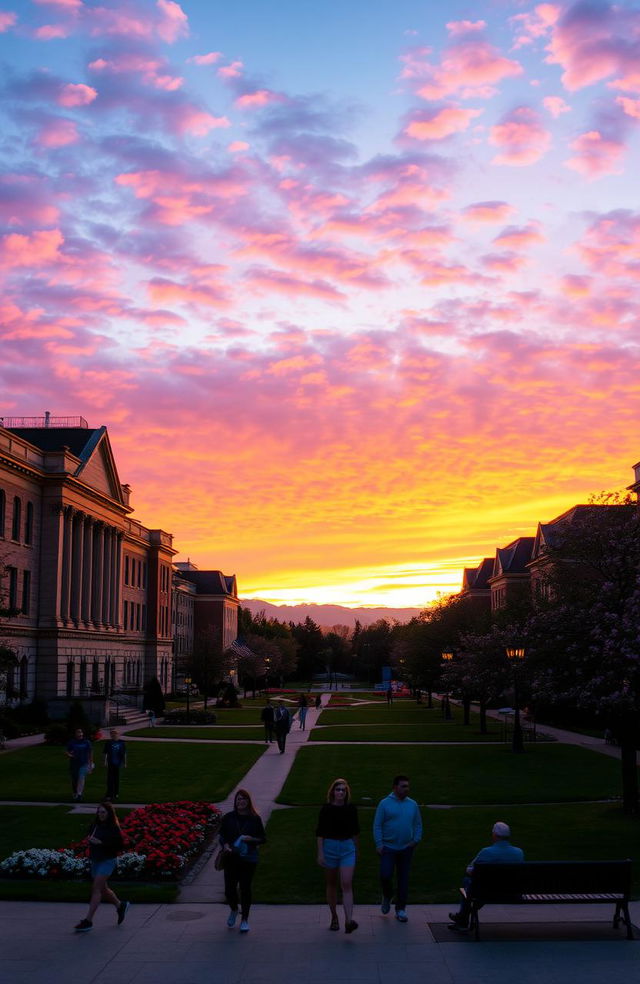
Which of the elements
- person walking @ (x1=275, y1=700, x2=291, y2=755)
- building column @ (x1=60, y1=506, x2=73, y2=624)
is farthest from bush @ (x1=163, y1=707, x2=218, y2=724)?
person walking @ (x1=275, y1=700, x2=291, y2=755)

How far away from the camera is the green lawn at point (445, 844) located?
14.3 meters

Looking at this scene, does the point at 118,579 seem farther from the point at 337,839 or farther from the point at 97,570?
the point at 337,839

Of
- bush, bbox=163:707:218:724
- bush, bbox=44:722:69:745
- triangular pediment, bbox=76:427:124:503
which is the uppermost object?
triangular pediment, bbox=76:427:124:503

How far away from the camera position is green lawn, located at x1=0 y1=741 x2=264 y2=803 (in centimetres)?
2538

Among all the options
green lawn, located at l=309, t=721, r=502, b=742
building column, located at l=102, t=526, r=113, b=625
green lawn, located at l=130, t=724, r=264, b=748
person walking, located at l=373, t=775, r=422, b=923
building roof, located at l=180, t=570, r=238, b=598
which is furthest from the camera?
building roof, located at l=180, t=570, r=238, b=598

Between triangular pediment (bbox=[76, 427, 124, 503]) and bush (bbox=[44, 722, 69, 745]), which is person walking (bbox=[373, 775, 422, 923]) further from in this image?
triangular pediment (bbox=[76, 427, 124, 503])

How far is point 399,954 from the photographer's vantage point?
10.8 meters

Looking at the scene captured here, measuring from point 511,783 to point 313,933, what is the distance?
58.9 feet

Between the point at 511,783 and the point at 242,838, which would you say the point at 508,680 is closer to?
the point at 511,783

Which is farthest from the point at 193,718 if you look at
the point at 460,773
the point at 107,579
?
the point at 460,773

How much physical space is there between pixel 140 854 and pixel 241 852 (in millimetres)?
4365

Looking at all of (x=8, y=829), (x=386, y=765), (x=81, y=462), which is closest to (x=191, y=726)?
(x=81, y=462)

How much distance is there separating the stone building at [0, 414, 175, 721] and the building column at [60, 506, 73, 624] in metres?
0.07

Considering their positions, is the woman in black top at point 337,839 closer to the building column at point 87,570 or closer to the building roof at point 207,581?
the building column at point 87,570
